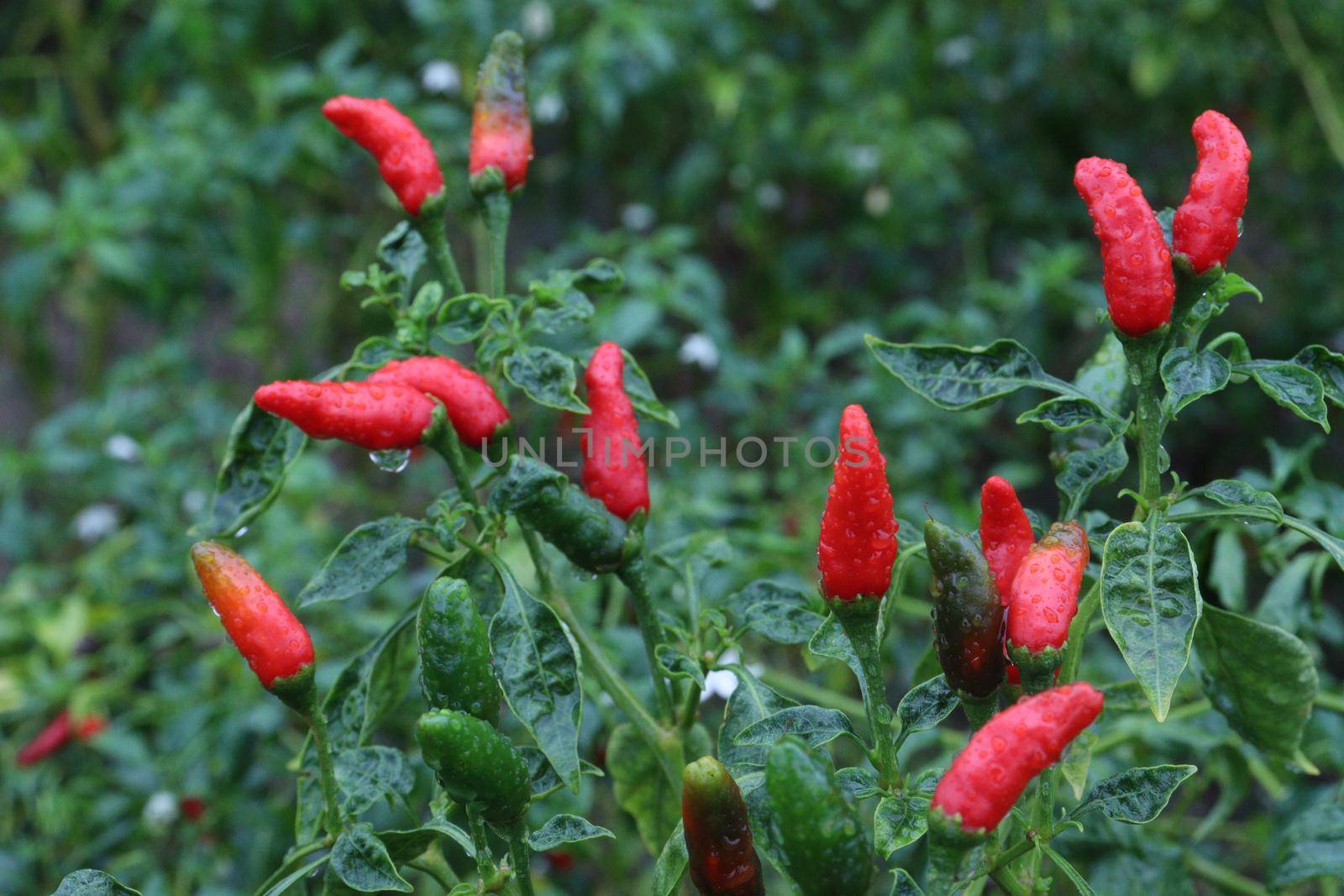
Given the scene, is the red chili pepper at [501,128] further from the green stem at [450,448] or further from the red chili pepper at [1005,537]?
the red chili pepper at [1005,537]

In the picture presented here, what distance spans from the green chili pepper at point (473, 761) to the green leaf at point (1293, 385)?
0.50 meters

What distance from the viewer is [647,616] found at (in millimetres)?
849

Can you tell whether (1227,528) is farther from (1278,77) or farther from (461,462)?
(1278,77)

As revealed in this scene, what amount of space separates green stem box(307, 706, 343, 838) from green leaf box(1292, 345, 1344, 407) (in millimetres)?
674

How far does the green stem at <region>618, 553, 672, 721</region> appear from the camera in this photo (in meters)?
0.84

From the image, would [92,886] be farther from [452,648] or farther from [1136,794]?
[1136,794]

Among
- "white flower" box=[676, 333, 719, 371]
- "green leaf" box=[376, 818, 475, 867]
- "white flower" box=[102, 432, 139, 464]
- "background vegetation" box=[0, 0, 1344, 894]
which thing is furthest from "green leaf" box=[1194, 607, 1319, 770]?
"white flower" box=[102, 432, 139, 464]

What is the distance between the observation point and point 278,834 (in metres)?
1.47

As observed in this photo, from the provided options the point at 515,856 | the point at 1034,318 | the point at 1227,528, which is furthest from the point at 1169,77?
the point at 515,856

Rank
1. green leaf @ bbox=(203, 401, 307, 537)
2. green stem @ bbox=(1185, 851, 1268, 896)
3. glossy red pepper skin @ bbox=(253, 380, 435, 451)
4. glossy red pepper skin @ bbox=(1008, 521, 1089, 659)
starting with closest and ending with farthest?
glossy red pepper skin @ bbox=(1008, 521, 1089, 659) → glossy red pepper skin @ bbox=(253, 380, 435, 451) → green leaf @ bbox=(203, 401, 307, 537) → green stem @ bbox=(1185, 851, 1268, 896)

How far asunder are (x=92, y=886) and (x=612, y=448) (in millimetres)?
430

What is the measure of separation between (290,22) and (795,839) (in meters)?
2.86

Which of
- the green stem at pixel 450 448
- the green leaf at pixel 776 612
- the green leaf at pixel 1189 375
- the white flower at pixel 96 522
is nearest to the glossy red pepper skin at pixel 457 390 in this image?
the green stem at pixel 450 448

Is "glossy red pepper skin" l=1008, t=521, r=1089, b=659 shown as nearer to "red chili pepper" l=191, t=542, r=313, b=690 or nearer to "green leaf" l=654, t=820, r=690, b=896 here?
"green leaf" l=654, t=820, r=690, b=896
